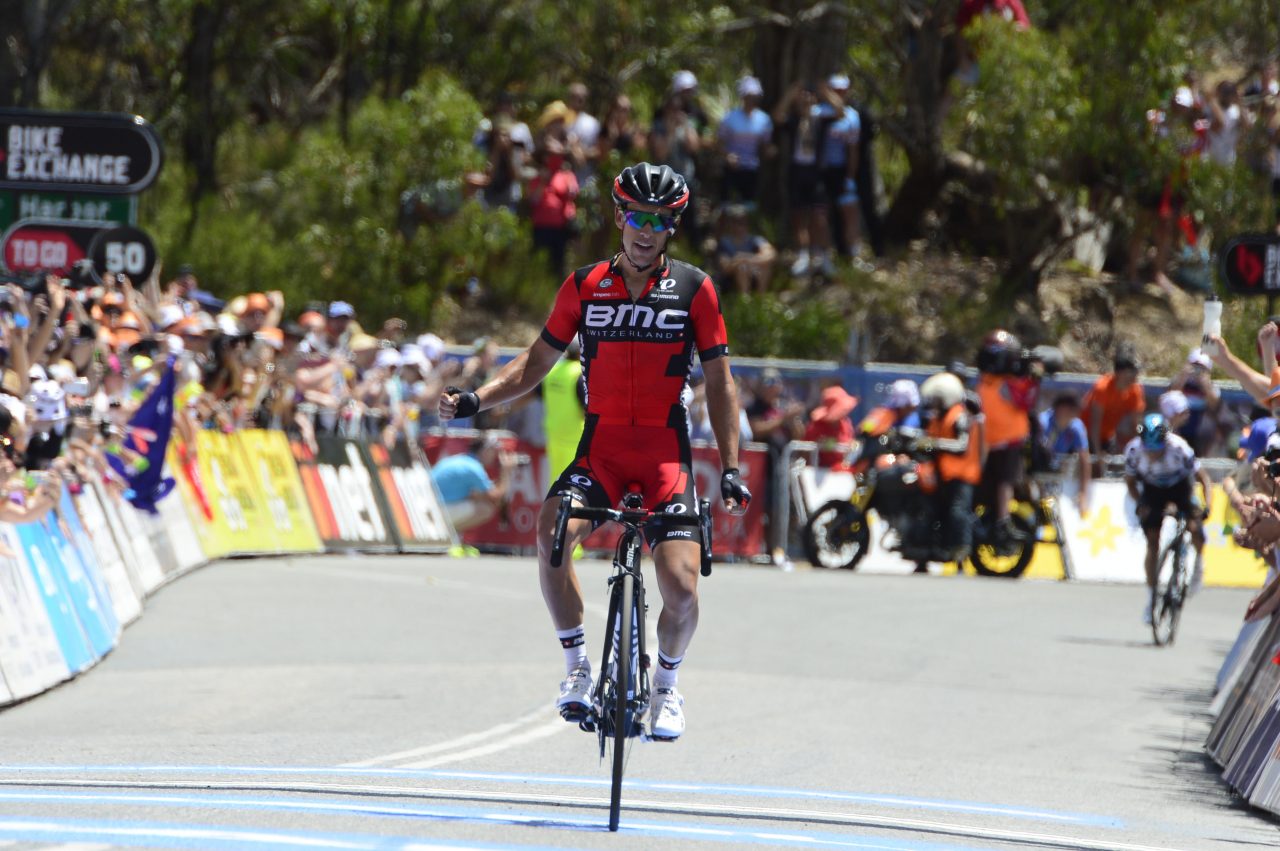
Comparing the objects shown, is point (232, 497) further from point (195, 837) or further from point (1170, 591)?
point (195, 837)

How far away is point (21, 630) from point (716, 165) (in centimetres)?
2026

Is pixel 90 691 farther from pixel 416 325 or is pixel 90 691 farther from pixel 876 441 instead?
pixel 416 325

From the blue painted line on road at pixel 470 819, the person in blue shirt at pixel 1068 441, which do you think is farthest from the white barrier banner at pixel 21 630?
the person in blue shirt at pixel 1068 441

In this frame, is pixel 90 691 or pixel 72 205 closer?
pixel 90 691

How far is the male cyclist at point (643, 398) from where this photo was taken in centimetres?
855

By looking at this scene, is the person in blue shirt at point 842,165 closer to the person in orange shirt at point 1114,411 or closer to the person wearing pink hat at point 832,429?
the person wearing pink hat at point 832,429

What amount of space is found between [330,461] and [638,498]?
14.8m

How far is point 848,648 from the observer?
16406 millimetres

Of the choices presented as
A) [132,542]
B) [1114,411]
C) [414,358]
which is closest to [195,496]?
[132,542]

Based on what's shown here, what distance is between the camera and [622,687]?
8.00 meters

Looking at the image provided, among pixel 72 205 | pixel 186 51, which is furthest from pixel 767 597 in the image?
pixel 186 51

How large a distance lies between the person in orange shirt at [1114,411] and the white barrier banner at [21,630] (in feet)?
49.5

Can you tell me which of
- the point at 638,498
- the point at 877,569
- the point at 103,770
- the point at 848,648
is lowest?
the point at 877,569

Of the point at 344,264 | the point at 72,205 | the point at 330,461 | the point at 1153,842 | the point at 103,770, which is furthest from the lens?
the point at 344,264
